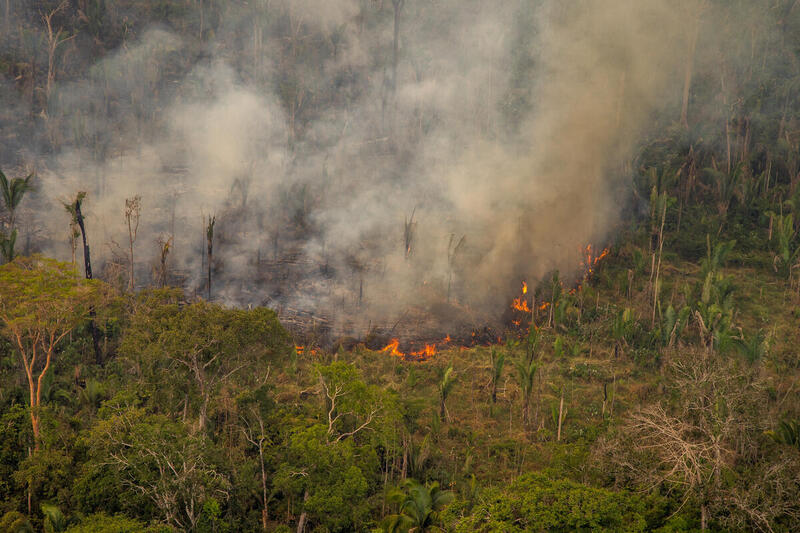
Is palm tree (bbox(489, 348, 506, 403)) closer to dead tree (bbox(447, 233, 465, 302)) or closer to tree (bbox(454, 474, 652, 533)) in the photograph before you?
dead tree (bbox(447, 233, 465, 302))

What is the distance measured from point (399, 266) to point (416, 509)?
615 inches

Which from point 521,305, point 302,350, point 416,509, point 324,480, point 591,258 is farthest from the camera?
point 591,258

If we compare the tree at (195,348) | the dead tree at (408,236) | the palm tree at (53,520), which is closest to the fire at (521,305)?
the dead tree at (408,236)

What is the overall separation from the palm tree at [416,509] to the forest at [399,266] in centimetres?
7

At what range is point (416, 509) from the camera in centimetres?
1597

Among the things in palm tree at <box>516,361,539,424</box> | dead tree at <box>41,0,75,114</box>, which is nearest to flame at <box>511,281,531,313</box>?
palm tree at <box>516,361,539,424</box>

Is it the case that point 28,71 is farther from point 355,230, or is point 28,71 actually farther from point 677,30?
point 677,30

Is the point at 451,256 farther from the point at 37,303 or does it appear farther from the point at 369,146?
the point at 37,303

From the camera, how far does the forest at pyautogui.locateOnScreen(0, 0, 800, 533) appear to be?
14.9 metres

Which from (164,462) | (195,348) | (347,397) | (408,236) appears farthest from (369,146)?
(164,462)

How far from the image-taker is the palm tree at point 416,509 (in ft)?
50.9

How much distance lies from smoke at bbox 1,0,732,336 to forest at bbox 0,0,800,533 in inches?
7.8

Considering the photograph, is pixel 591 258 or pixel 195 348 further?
pixel 591 258

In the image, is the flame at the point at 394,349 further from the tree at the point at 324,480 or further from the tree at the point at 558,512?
the tree at the point at 558,512
